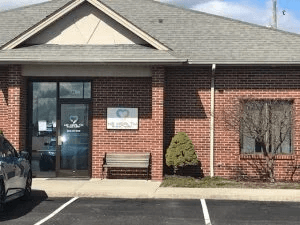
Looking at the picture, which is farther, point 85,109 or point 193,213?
point 85,109

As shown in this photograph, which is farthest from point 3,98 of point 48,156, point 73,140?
point 73,140

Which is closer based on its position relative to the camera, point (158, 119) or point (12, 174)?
point (12, 174)

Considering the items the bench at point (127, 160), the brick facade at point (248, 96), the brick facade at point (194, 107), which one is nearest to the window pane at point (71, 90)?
the brick facade at point (194, 107)

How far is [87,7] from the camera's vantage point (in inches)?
639

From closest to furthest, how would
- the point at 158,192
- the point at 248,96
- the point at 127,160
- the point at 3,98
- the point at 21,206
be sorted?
the point at 21,206, the point at 158,192, the point at 127,160, the point at 248,96, the point at 3,98

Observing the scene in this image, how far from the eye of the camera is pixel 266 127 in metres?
15.0

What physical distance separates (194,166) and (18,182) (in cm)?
678

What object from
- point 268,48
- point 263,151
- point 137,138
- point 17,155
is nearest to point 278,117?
point 263,151

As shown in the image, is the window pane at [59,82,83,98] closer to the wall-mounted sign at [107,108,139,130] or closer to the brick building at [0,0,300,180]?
the brick building at [0,0,300,180]

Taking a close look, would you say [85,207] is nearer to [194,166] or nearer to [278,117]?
[194,166]

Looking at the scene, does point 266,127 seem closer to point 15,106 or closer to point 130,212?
point 130,212

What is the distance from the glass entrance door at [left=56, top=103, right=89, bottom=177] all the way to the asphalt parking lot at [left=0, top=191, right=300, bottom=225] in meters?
3.60

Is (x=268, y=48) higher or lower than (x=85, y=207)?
higher

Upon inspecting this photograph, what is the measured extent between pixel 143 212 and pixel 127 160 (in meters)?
5.21
